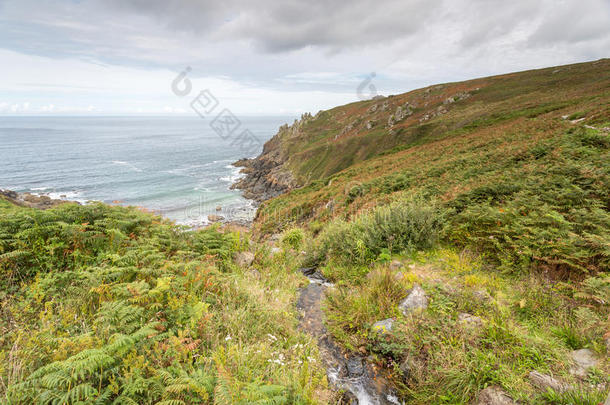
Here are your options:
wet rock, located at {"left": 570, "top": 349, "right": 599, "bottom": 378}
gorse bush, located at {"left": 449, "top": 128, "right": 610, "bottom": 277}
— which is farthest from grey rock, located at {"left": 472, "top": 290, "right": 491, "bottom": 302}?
wet rock, located at {"left": 570, "top": 349, "right": 599, "bottom": 378}

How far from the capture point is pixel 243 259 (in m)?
7.20

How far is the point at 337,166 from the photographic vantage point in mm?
50969

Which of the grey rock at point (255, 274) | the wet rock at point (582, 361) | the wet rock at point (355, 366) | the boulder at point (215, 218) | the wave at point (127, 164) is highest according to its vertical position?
the wave at point (127, 164)

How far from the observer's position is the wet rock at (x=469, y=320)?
395cm

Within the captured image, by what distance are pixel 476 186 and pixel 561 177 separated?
2.25 m

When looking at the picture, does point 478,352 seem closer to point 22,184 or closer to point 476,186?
point 476,186

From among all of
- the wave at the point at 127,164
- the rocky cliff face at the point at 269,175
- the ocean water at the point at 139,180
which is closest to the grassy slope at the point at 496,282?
the ocean water at the point at 139,180

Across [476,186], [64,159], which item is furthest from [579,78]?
[64,159]

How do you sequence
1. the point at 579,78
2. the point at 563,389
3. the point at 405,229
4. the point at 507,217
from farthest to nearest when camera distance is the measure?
the point at 579,78 → the point at 405,229 → the point at 507,217 → the point at 563,389

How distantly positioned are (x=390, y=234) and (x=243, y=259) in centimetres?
435

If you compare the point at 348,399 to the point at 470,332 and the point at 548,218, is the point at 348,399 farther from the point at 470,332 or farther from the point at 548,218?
the point at 548,218

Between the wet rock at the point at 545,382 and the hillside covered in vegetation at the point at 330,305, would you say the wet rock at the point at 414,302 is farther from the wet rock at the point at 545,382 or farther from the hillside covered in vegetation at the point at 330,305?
the wet rock at the point at 545,382

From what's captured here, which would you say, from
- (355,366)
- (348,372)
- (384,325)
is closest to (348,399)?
(348,372)

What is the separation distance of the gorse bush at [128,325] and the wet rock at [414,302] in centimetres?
200
